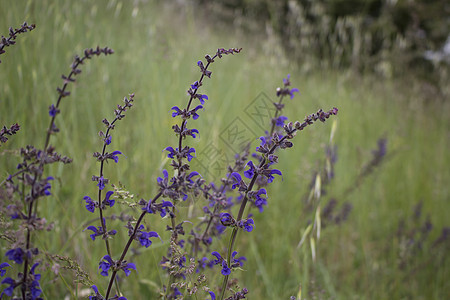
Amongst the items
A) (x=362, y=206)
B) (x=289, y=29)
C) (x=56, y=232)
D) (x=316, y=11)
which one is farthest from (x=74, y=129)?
(x=316, y=11)

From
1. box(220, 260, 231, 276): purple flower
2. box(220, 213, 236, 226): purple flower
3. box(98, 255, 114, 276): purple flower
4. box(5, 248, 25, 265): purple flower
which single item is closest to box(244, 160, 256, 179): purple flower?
box(220, 213, 236, 226): purple flower

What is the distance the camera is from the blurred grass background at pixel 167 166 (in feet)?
6.78

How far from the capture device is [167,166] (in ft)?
7.55

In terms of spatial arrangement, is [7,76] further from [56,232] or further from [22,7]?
[56,232]

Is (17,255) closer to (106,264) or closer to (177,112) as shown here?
(106,264)

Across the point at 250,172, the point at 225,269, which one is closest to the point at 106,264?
the point at 225,269

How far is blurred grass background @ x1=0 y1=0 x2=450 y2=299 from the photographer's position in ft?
6.78

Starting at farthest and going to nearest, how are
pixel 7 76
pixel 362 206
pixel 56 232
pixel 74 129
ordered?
pixel 362 206 → pixel 74 129 → pixel 7 76 → pixel 56 232

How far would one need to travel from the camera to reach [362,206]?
3428 mm

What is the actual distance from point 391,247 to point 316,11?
3168 mm

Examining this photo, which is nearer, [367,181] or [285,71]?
[367,181]

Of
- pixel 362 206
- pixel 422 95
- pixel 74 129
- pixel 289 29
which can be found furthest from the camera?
pixel 422 95

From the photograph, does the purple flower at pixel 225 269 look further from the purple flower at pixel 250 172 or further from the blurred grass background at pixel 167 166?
the blurred grass background at pixel 167 166

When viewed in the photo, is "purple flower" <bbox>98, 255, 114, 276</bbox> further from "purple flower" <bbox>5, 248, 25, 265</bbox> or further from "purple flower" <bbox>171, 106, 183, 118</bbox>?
"purple flower" <bbox>171, 106, 183, 118</bbox>
